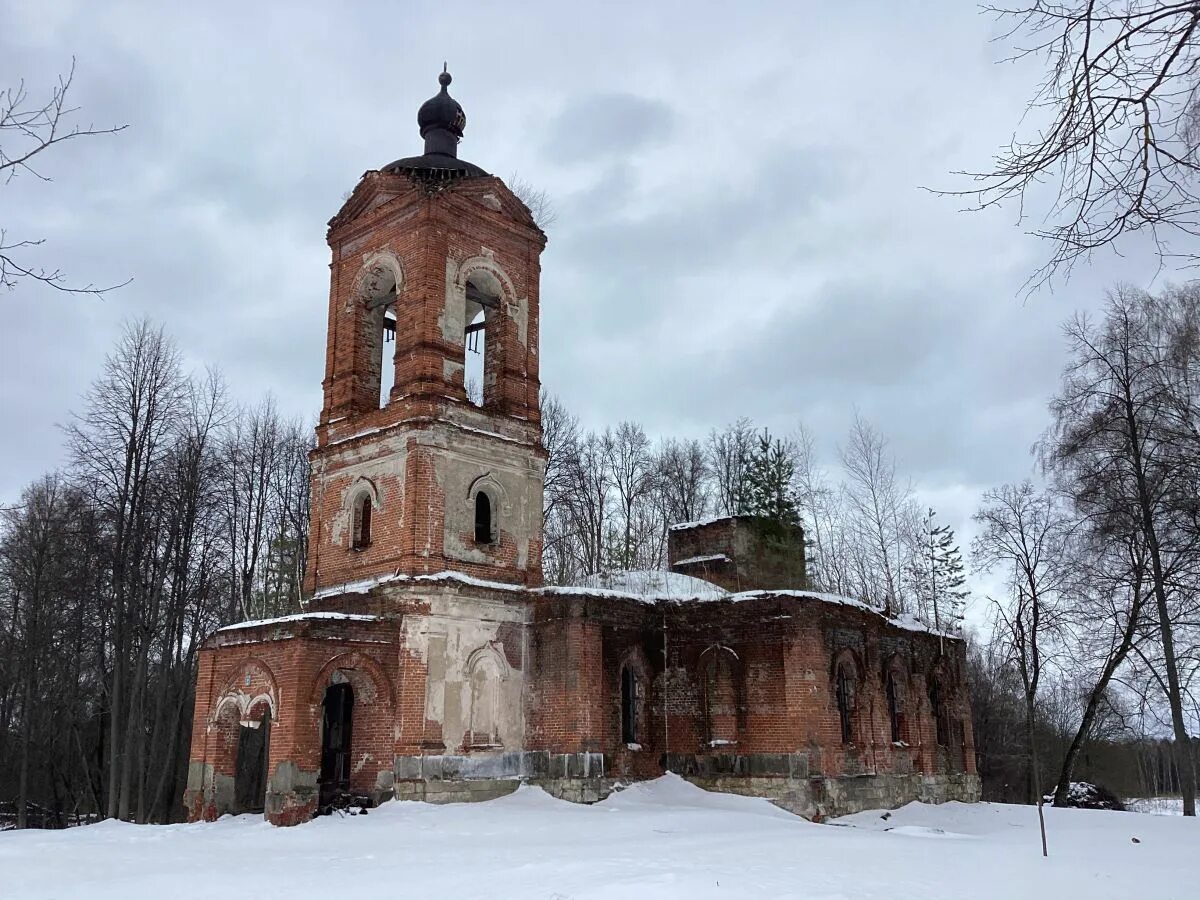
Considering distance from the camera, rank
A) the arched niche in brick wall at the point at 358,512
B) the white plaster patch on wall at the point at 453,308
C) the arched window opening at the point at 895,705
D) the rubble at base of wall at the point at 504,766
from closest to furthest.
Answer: the rubble at base of wall at the point at 504,766 < the arched niche in brick wall at the point at 358,512 < the white plaster patch on wall at the point at 453,308 < the arched window opening at the point at 895,705

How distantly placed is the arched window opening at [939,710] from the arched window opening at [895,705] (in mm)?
1584

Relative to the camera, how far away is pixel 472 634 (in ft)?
56.4

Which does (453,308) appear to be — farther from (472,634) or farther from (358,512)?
(472,634)

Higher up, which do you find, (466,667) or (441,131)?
(441,131)

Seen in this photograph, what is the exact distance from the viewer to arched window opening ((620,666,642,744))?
1806 centimetres

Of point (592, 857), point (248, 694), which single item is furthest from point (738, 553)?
point (592, 857)

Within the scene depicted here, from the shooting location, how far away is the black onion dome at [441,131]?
19766 mm

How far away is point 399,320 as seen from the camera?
1880 cm

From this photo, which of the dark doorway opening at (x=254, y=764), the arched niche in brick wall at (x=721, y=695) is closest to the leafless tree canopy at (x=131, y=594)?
the dark doorway opening at (x=254, y=764)

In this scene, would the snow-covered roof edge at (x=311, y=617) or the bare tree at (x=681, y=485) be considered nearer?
the snow-covered roof edge at (x=311, y=617)

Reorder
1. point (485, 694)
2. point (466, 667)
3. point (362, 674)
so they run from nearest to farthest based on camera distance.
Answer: point (362, 674) → point (466, 667) → point (485, 694)

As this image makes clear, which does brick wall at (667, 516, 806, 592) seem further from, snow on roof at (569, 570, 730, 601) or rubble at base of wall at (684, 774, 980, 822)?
rubble at base of wall at (684, 774, 980, 822)

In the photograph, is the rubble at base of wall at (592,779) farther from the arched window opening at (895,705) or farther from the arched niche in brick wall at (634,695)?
the arched window opening at (895,705)

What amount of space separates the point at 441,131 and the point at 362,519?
8.23m
